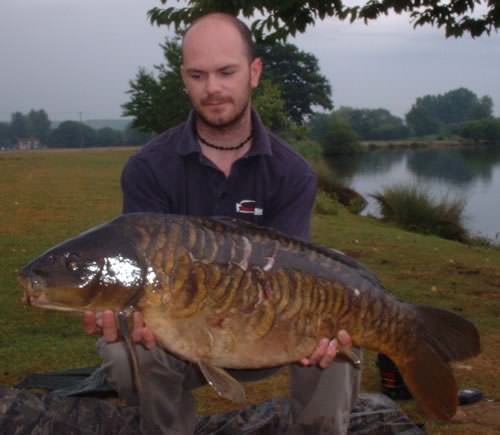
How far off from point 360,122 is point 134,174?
185 ft

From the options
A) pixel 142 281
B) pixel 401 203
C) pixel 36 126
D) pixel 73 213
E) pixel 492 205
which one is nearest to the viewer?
pixel 142 281

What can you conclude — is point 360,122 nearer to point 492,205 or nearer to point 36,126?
point 36,126

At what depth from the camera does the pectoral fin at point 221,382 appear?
2000 mm

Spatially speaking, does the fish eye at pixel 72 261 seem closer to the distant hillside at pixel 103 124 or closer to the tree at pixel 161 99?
the tree at pixel 161 99

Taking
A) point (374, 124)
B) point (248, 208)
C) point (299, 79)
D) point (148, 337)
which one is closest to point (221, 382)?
point (148, 337)

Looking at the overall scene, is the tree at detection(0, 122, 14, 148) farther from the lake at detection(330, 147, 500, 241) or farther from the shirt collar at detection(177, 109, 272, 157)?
the shirt collar at detection(177, 109, 272, 157)

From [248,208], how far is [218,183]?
0.15 metres

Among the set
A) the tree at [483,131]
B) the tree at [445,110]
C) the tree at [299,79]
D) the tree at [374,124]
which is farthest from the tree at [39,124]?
the tree at [483,131]

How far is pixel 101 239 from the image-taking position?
6.40 feet

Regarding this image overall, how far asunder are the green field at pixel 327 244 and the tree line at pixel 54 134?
4896 cm

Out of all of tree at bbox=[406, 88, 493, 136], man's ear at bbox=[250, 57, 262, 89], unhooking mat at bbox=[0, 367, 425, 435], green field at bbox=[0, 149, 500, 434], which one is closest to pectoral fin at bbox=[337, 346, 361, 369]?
unhooking mat at bbox=[0, 367, 425, 435]

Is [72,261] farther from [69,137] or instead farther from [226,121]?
[69,137]

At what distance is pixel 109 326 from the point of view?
2.08 meters

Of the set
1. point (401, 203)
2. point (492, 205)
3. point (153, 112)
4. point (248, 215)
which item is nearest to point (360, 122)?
point (153, 112)
